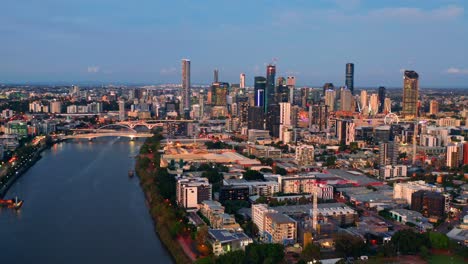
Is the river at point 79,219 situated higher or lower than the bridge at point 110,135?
lower

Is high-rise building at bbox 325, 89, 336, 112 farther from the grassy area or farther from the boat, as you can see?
the grassy area

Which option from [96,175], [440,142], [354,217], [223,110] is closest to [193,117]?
[223,110]

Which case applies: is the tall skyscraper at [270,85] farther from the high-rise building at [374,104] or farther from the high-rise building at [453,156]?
the high-rise building at [453,156]

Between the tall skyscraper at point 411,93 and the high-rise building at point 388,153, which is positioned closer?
the high-rise building at point 388,153

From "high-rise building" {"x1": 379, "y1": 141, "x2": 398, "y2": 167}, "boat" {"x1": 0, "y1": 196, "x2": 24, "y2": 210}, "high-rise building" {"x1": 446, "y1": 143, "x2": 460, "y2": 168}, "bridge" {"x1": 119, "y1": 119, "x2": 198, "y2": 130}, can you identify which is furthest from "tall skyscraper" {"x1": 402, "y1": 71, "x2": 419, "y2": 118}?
"boat" {"x1": 0, "y1": 196, "x2": 24, "y2": 210}

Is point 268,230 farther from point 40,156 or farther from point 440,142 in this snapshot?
point 440,142

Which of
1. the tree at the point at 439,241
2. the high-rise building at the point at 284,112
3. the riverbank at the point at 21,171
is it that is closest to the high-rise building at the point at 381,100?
the high-rise building at the point at 284,112
